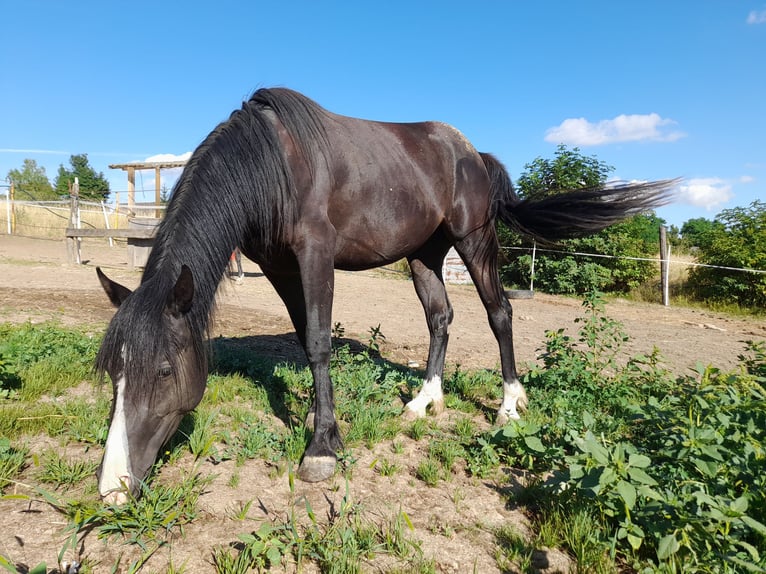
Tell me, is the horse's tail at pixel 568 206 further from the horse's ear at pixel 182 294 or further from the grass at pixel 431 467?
the horse's ear at pixel 182 294

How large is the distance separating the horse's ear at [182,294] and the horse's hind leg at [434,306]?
6.90 ft

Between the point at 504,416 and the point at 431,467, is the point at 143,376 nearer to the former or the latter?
the point at 431,467

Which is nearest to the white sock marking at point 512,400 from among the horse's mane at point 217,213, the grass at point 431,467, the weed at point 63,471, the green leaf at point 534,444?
the grass at point 431,467

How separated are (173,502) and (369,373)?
2059 mm

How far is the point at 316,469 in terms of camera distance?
2.38 meters

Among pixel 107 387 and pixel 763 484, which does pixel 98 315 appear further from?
pixel 763 484

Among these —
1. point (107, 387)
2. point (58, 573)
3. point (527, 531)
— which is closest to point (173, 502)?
point (58, 573)

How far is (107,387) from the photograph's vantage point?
11.4ft

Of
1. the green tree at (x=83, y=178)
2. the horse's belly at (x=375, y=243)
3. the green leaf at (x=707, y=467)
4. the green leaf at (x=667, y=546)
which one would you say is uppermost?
the green tree at (x=83, y=178)


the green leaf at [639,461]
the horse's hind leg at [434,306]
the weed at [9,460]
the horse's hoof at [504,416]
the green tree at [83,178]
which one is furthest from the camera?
the green tree at [83,178]

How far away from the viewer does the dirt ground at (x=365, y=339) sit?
5.97ft

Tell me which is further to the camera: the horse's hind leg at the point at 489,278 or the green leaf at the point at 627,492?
the horse's hind leg at the point at 489,278

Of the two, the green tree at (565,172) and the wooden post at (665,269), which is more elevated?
the green tree at (565,172)

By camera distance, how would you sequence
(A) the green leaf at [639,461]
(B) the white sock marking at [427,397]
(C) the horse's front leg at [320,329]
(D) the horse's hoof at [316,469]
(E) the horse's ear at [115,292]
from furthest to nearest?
(B) the white sock marking at [427,397] → (C) the horse's front leg at [320,329] → (D) the horse's hoof at [316,469] → (E) the horse's ear at [115,292] → (A) the green leaf at [639,461]
